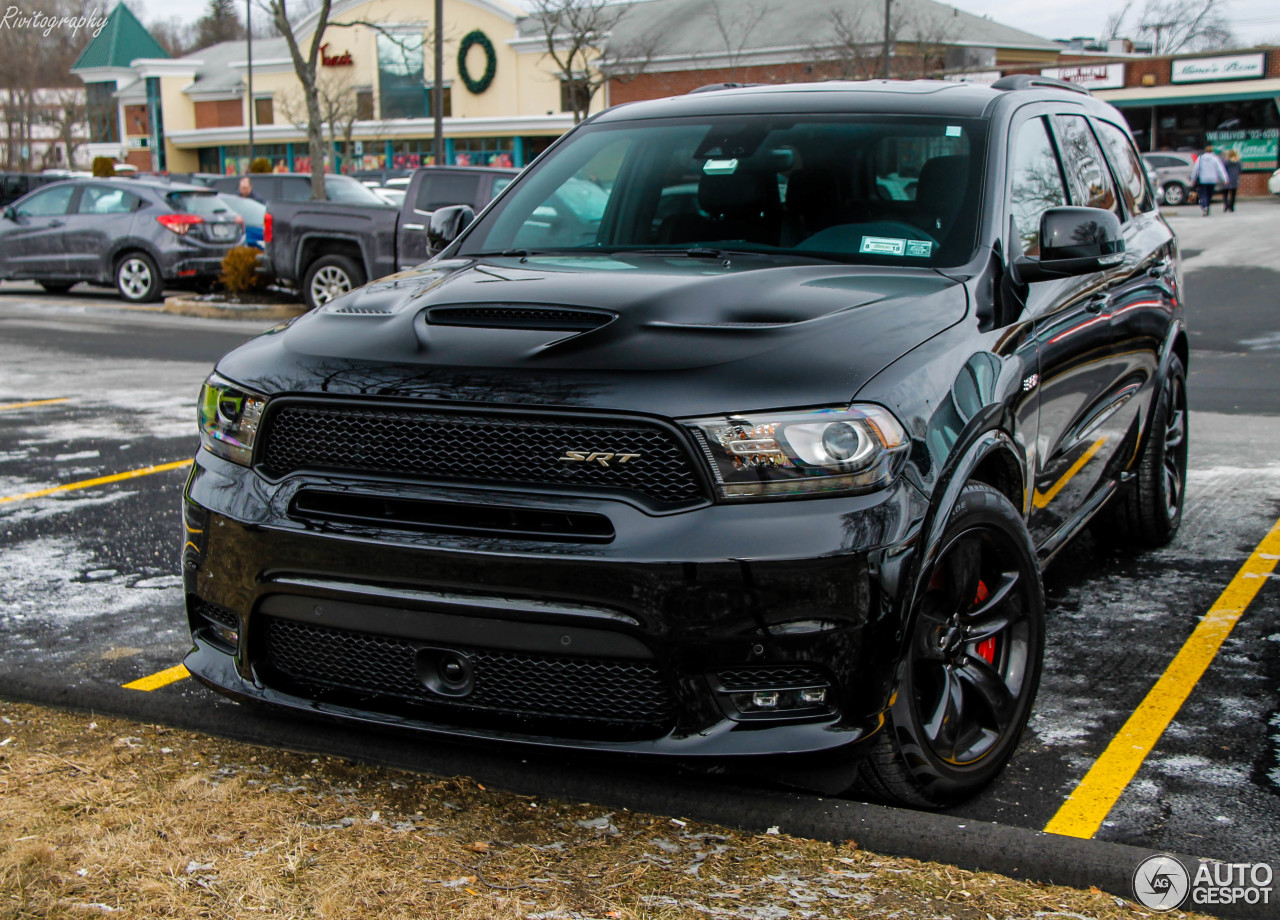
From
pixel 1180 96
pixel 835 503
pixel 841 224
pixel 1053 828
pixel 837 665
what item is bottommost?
pixel 1053 828

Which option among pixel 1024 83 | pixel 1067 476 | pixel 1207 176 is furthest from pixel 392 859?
pixel 1207 176

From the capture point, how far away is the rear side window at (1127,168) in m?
5.31

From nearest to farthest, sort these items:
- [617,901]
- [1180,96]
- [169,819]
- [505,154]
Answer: [617,901], [169,819], [1180,96], [505,154]

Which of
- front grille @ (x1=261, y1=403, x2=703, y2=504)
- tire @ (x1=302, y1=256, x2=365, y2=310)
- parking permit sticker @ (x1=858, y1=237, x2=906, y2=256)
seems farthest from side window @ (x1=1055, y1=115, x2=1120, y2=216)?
tire @ (x1=302, y1=256, x2=365, y2=310)

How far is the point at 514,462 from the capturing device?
288 cm

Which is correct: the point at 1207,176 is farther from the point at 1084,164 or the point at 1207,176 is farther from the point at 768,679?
the point at 768,679

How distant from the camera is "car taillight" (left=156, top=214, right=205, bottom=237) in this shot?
1855cm

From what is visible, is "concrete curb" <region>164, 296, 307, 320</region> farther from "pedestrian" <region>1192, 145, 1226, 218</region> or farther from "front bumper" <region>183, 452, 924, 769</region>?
"pedestrian" <region>1192, 145, 1226, 218</region>

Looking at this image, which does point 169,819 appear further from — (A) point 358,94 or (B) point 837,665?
(A) point 358,94

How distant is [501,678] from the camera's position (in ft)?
9.74

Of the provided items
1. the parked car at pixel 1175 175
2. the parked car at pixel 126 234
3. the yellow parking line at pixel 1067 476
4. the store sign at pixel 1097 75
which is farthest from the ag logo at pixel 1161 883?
the store sign at pixel 1097 75

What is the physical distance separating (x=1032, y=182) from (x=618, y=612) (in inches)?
90.6

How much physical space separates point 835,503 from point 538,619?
67 cm

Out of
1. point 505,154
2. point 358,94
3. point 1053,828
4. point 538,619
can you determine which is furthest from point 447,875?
point 358,94
